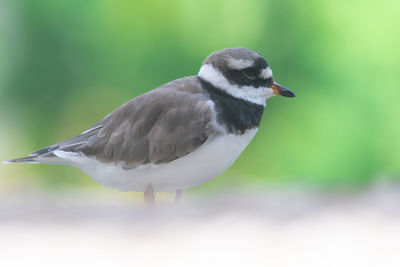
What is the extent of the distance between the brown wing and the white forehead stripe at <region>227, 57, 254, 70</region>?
0.33 metres

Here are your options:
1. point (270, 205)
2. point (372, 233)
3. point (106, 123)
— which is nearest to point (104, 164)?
point (106, 123)

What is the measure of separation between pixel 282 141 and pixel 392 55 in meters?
2.39

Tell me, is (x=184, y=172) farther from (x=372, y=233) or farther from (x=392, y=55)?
(x=392, y=55)

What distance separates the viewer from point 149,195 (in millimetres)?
4723

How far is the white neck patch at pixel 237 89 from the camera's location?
4.84 m

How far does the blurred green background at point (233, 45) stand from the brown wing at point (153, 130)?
526 cm

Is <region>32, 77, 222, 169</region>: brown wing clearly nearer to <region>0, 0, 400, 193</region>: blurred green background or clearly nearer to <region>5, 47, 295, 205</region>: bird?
<region>5, 47, 295, 205</region>: bird

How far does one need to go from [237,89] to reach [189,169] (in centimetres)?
77

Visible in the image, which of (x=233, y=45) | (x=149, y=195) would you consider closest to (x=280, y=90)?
(x=149, y=195)

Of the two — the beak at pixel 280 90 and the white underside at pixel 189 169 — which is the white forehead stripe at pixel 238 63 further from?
the white underside at pixel 189 169

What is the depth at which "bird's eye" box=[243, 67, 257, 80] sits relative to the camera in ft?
15.8

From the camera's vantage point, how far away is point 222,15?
10.7 m

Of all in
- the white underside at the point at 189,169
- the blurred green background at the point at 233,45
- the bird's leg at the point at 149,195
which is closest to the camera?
the white underside at the point at 189,169

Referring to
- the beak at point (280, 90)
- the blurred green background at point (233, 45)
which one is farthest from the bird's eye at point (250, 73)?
the blurred green background at point (233, 45)
